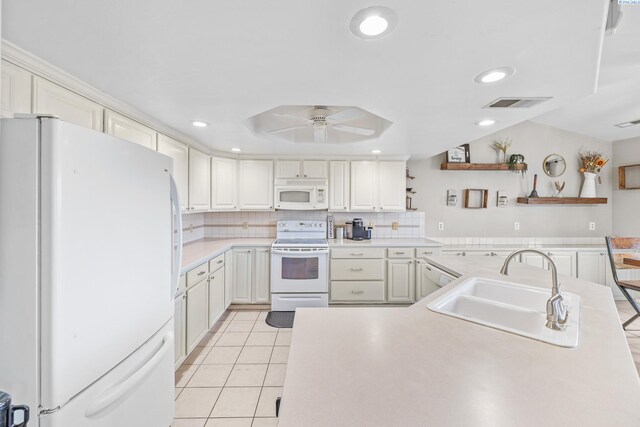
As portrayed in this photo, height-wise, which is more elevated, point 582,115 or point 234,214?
point 582,115

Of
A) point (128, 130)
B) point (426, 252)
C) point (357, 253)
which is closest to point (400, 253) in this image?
point (426, 252)

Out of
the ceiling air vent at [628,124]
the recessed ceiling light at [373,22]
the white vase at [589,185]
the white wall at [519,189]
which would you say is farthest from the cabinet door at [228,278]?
the ceiling air vent at [628,124]

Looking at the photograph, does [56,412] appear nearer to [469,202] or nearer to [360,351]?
[360,351]

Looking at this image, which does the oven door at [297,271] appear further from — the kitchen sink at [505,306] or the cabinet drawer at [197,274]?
the kitchen sink at [505,306]

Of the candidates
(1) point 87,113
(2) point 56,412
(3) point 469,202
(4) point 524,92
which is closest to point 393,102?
(4) point 524,92

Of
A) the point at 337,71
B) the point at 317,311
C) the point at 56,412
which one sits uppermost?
the point at 337,71

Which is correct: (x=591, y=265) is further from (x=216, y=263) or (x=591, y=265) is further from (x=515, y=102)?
(x=216, y=263)

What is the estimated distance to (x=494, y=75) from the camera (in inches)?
55.6

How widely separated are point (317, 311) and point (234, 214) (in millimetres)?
2943

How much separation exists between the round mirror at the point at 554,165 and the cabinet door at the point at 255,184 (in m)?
4.05

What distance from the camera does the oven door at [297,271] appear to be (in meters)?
3.23

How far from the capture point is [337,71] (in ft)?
4.56

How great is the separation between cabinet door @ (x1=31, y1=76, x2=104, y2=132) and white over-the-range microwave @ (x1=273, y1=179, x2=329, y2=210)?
211 cm

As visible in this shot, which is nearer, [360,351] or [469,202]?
[360,351]
